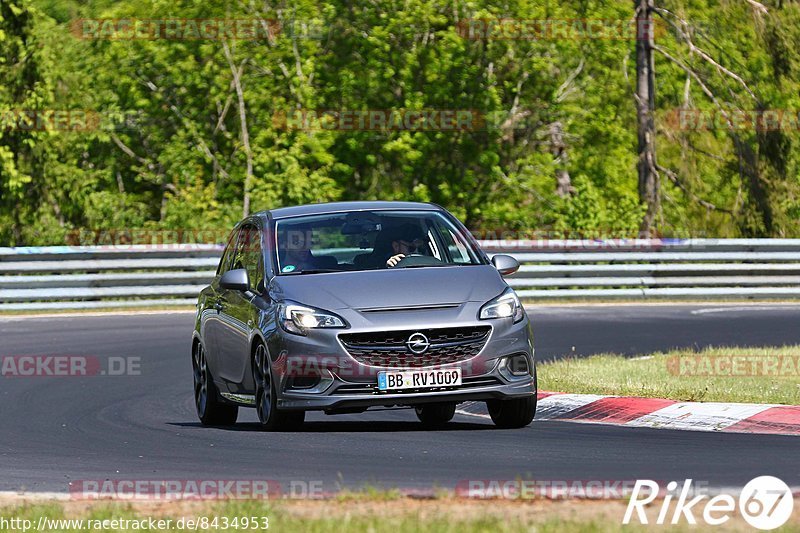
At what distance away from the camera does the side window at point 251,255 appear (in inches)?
474

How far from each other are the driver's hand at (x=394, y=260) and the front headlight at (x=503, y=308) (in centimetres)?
92

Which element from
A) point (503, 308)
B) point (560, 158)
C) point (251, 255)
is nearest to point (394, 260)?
point (503, 308)

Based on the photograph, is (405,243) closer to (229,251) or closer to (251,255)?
(251,255)

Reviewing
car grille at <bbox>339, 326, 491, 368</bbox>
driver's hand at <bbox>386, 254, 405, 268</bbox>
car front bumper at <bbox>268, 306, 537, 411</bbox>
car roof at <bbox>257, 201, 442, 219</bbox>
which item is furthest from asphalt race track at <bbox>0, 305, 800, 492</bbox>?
car roof at <bbox>257, 201, 442, 219</bbox>

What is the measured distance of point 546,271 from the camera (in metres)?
26.8

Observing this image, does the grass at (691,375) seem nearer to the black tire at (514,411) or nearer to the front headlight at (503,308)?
the black tire at (514,411)

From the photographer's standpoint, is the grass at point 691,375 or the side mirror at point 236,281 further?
the grass at point 691,375

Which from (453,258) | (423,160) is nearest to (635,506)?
(453,258)

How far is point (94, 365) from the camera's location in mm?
Answer: 18031

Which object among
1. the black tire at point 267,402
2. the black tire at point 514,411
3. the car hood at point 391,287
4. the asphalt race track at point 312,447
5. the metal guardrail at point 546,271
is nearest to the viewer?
the asphalt race track at point 312,447

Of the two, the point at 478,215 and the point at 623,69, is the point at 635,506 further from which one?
the point at 623,69

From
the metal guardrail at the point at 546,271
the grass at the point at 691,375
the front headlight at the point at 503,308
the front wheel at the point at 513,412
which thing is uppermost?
the front headlight at the point at 503,308

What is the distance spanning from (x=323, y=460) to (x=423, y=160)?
28.3 m

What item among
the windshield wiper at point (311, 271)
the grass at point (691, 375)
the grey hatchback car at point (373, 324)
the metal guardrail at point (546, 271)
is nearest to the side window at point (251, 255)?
the grey hatchback car at point (373, 324)
